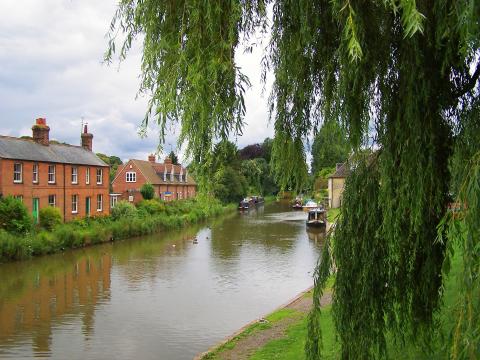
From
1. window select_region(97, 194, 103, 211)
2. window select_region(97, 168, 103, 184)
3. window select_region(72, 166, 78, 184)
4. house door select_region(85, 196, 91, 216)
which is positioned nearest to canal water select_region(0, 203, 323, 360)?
house door select_region(85, 196, 91, 216)

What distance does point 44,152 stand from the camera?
37.2 m

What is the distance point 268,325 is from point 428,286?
34.9 ft

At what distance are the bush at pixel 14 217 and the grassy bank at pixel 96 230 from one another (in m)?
0.52

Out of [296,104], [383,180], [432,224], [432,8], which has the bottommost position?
[432,224]

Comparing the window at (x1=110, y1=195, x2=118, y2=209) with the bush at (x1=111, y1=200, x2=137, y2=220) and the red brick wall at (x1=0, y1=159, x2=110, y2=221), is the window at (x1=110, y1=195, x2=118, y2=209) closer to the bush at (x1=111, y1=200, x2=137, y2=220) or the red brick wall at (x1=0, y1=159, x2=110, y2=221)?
the bush at (x1=111, y1=200, x2=137, y2=220)

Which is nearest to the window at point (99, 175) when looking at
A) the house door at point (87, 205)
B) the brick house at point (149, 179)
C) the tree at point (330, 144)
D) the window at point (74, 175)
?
the house door at point (87, 205)

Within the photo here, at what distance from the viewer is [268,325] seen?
15.1 m

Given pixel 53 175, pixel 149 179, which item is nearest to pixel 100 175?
pixel 53 175

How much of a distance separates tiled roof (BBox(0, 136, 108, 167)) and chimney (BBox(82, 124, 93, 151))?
0.99 meters

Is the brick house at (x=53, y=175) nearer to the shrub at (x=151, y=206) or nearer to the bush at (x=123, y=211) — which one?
Result: the bush at (x=123, y=211)

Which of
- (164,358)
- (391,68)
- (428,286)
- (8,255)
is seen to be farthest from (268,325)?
(8,255)

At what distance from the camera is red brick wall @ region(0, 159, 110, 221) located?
3206 cm

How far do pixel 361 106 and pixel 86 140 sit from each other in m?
43.2

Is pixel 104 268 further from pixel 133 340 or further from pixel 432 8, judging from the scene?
pixel 432 8
